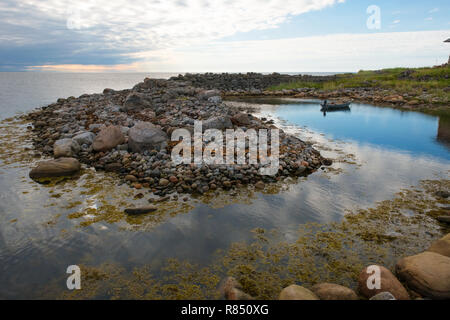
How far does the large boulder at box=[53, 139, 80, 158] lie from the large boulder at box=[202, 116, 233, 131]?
704 cm

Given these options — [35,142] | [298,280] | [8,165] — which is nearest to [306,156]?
[298,280]

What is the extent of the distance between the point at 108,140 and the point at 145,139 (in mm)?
2132

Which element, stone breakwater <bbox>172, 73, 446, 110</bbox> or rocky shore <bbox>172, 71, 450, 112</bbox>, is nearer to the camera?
rocky shore <bbox>172, 71, 450, 112</bbox>

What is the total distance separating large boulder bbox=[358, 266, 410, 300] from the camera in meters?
5.14

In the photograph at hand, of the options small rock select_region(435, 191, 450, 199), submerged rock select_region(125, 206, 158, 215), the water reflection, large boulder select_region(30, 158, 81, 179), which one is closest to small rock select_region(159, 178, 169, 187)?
submerged rock select_region(125, 206, 158, 215)

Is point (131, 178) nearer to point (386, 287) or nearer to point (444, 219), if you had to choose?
point (386, 287)

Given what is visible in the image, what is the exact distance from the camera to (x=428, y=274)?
17.4 ft

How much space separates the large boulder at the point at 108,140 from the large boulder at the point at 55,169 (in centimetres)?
171

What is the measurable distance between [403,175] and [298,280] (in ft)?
30.6

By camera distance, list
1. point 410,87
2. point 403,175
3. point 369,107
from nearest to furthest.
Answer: point 403,175 → point 369,107 → point 410,87

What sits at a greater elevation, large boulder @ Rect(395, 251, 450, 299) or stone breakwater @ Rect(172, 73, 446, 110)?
stone breakwater @ Rect(172, 73, 446, 110)

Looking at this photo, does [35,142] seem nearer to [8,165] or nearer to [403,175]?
[8,165]

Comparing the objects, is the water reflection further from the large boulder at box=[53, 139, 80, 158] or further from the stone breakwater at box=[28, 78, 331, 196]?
the large boulder at box=[53, 139, 80, 158]

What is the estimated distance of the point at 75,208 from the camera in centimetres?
883
